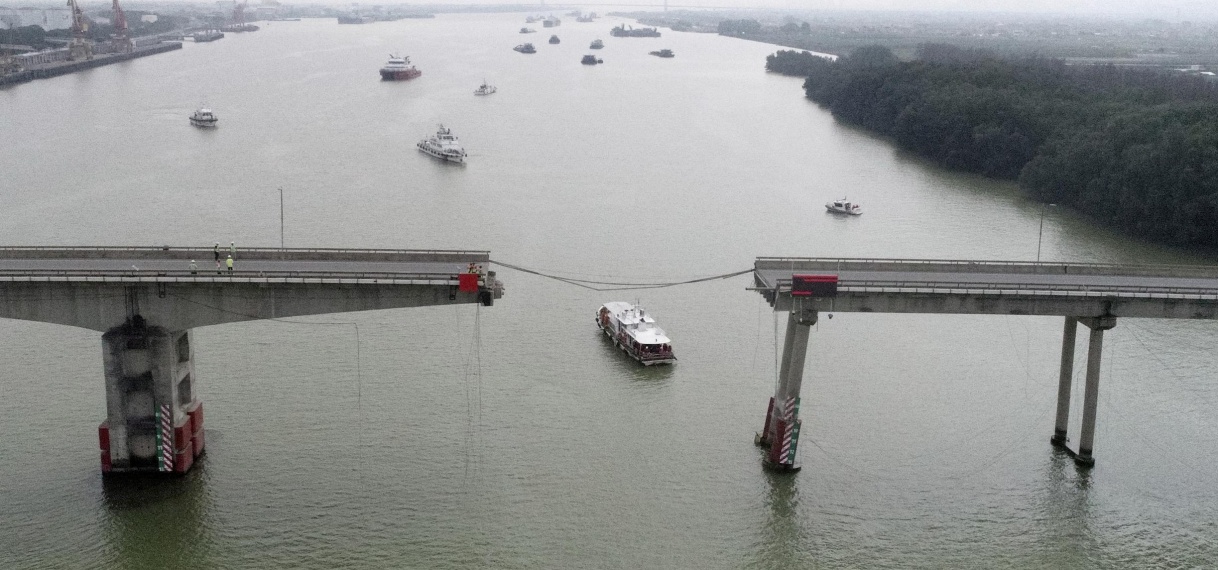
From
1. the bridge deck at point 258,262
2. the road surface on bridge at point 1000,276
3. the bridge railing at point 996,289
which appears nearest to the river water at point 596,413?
the bridge deck at point 258,262

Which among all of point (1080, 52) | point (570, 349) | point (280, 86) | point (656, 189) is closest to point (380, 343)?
point (570, 349)

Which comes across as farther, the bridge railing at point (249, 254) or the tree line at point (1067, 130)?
the tree line at point (1067, 130)

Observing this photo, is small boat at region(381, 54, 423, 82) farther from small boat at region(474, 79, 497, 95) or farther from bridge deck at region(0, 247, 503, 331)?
bridge deck at region(0, 247, 503, 331)

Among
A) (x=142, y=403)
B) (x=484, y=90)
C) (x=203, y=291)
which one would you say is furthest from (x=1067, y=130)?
(x=484, y=90)

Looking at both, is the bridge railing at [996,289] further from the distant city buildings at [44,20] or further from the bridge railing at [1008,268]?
the distant city buildings at [44,20]

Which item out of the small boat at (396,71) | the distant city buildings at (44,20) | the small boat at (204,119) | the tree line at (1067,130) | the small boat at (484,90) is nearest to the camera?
the tree line at (1067,130)

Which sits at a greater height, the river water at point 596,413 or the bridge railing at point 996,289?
the bridge railing at point 996,289
